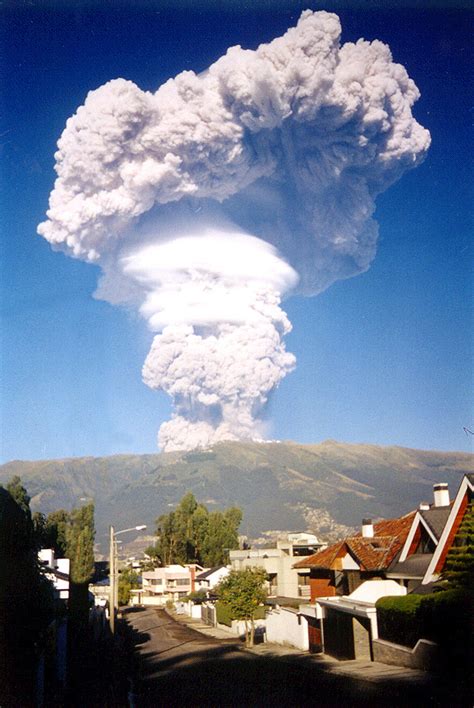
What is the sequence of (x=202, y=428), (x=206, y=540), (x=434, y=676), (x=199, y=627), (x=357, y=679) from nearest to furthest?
1. (x=434, y=676)
2. (x=357, y=679)
3. (x=199, y=627)
4. (x=206, y=540)
5. (x=202, y=428)

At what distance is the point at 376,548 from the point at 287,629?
20.5 feet

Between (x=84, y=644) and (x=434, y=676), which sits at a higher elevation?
(x=434, y=676)

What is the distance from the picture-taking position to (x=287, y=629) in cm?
3064

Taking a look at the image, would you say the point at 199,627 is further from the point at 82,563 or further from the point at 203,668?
the point at 203,668

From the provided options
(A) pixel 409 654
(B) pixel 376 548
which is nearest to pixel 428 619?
(A) pixel 409 654

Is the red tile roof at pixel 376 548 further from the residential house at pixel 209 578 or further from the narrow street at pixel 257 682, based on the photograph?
the residential house at pixel 209 578

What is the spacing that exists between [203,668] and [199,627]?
24641mm

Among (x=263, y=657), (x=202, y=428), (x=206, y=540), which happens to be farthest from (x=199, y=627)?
(x=202, y=428)

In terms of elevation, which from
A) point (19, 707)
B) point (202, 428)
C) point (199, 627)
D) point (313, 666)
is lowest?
point (199, 627)

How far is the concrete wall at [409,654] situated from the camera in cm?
1673

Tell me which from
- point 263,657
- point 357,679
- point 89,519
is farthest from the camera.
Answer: point 89,519

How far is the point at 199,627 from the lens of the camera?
46.4m

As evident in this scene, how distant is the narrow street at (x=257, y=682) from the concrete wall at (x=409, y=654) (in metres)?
0.63

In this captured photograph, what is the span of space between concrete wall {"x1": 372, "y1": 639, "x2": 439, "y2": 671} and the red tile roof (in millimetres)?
5389
